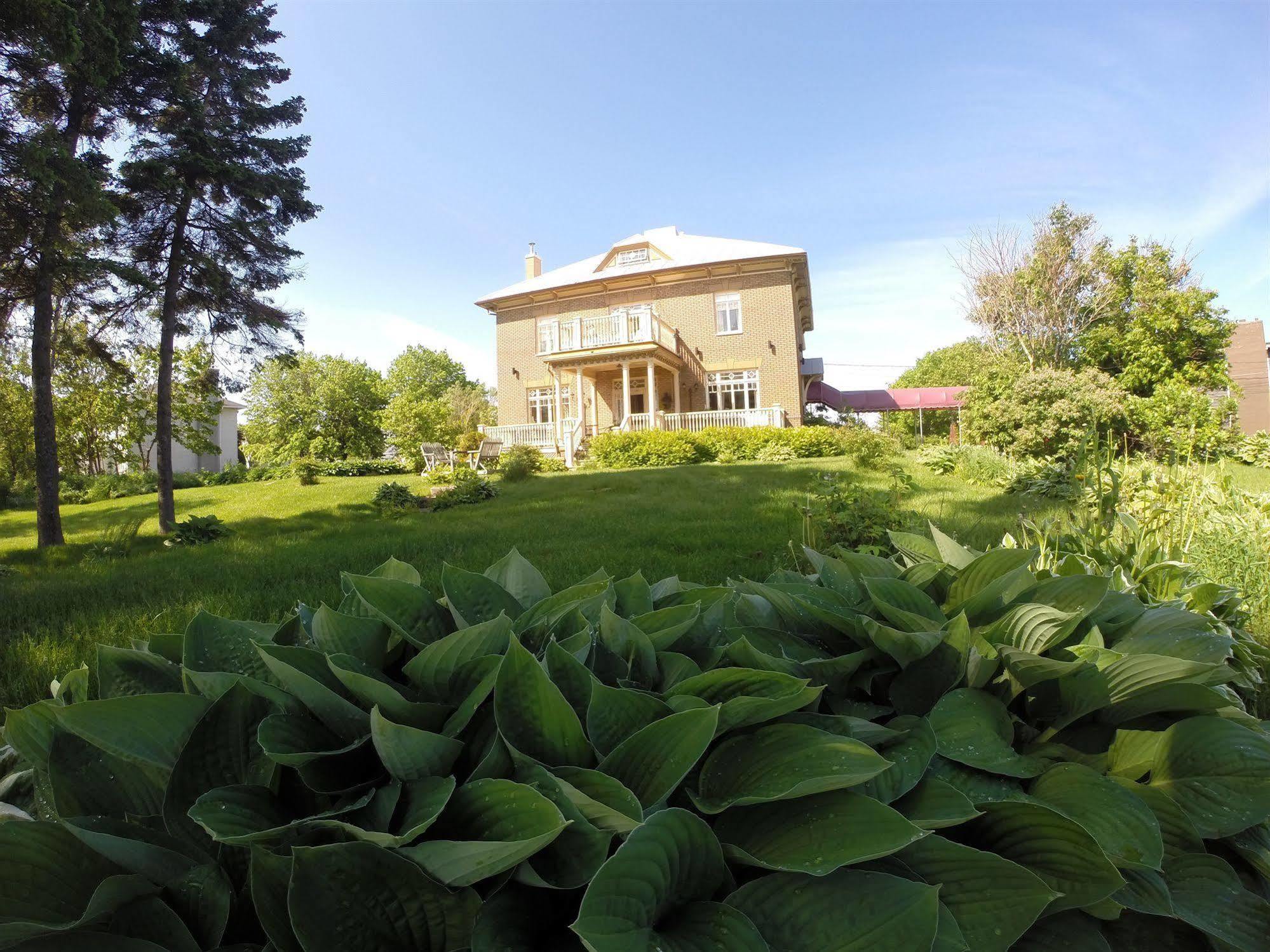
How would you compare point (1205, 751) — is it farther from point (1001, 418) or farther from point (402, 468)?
point (402, 468)

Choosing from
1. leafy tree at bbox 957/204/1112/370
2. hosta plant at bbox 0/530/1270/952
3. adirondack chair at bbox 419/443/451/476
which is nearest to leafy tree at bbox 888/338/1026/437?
leafy tree at bbox 957/204/1112/370

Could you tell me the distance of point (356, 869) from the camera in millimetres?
644

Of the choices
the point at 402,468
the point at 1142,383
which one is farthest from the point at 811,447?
the point at 402,468

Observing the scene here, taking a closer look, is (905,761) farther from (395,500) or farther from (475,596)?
(395,500)

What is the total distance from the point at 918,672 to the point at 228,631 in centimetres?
119

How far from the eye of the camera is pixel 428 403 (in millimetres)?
22109

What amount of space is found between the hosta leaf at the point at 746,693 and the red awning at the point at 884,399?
3185 centimetres

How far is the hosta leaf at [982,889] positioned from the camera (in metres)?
0.73

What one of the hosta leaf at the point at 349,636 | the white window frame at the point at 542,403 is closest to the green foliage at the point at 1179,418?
the hosta leaf at the point at 349,636

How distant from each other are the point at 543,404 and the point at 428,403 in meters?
4.75

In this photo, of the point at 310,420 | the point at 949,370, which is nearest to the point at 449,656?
the point at 310,420

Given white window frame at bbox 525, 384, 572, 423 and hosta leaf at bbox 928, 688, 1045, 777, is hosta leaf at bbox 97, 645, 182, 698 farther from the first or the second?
white window frame at bbox 525, 384, 572, 423

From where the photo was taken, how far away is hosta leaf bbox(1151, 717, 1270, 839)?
0.97m

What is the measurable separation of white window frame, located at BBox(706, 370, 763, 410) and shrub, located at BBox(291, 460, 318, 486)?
43.4 feet
